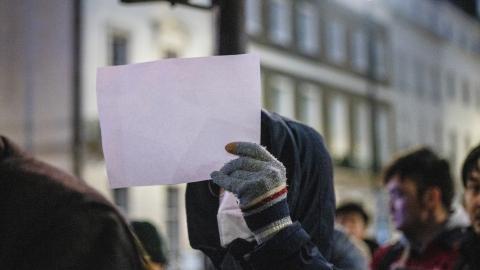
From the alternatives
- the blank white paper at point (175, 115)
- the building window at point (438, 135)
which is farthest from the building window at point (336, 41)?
the blank white paper at point (175, 115)

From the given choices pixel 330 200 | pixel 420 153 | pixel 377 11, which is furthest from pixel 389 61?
pixel 330 200

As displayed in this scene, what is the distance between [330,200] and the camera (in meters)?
2.24

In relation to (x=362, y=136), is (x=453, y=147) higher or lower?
lower

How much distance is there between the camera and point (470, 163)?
10.7ft

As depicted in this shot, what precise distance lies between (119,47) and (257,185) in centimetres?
1894

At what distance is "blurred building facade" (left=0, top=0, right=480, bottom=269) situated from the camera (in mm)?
18156

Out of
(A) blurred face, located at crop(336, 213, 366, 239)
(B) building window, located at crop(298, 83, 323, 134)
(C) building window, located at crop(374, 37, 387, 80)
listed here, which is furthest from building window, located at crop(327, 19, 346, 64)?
(A) blurred face, located at crop(336, 213, 366, 239)

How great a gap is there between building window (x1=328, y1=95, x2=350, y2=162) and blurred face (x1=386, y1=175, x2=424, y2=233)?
2719cm

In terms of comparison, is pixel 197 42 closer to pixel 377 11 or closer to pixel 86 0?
pixel 86 0

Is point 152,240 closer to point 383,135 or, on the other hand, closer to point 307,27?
point 307,27

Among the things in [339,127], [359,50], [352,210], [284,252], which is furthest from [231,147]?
[359,50]

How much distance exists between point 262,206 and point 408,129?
1476 inches

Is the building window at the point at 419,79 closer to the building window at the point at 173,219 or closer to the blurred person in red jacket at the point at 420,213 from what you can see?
the building window at the point at 173,219

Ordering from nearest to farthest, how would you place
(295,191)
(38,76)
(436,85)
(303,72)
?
(295,191)
(38,76)
(303,72)
(436,85)
